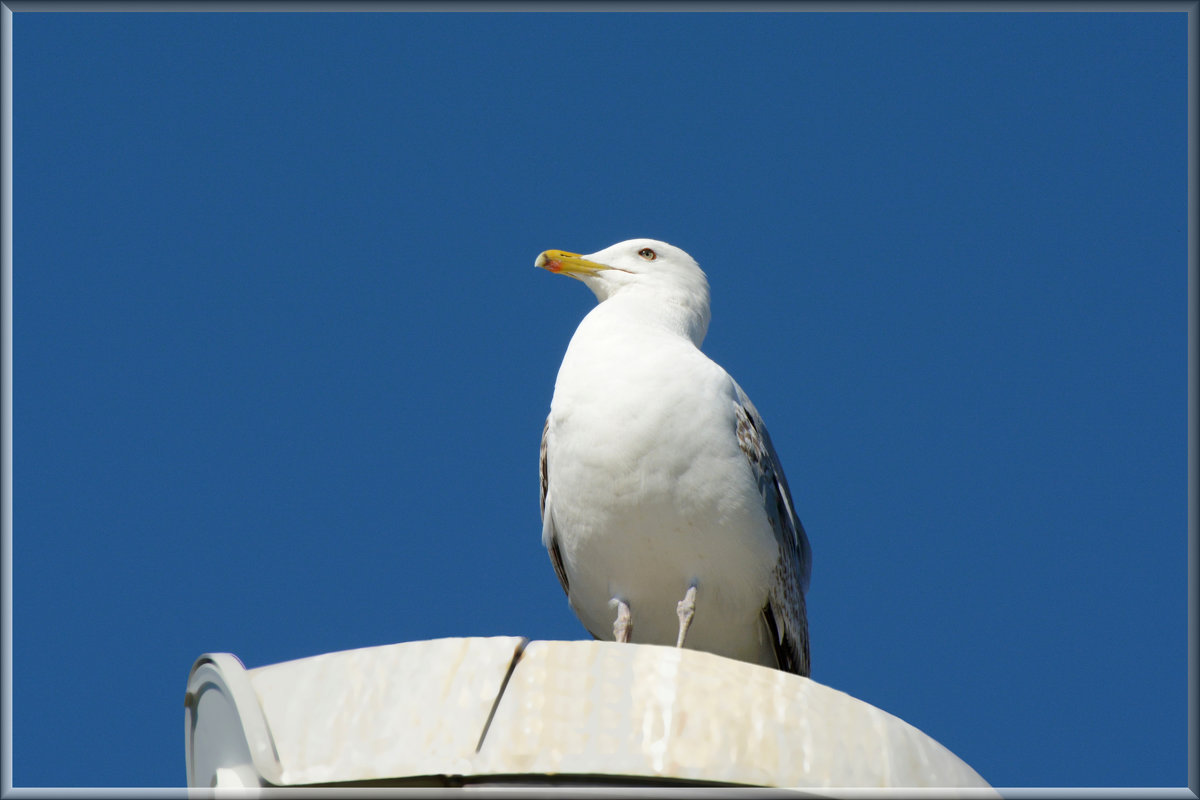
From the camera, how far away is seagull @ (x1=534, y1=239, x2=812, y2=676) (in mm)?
7730

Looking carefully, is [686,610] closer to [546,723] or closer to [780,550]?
[780,550]

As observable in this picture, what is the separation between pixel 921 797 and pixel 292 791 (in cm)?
225

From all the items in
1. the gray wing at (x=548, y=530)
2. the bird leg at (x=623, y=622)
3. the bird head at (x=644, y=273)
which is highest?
the bird head at (x=644, y=273)

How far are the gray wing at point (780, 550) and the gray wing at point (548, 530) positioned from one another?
3.79ft

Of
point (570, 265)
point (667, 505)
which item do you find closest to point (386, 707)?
point (667, 505)

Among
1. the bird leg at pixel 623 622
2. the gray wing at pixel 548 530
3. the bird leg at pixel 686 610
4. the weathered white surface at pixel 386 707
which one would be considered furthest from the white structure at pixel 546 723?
the gray wing at pixel 548 530

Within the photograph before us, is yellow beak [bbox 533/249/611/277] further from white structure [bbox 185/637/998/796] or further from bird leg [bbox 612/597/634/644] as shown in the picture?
white structure [bbox 185/637/998/796]

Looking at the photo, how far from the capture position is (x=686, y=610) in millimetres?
7797

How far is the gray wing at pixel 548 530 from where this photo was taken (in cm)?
840

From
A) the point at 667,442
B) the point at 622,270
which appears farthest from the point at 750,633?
the point at 622,270

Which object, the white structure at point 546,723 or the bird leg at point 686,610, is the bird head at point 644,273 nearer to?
the bird leg at point 686,610

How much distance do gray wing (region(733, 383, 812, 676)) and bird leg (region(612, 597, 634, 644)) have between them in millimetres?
765

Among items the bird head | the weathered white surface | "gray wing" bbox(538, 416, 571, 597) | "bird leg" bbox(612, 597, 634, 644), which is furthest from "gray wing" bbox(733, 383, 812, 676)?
the weathered white surface

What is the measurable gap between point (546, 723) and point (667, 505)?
2.70m
